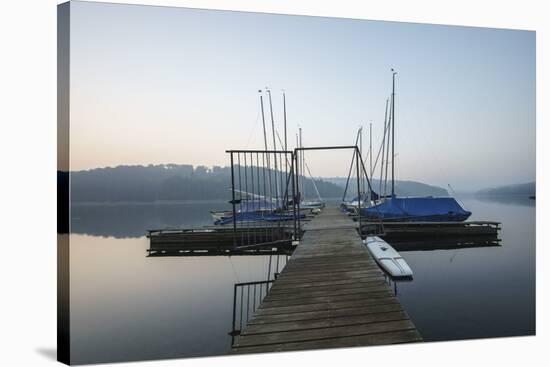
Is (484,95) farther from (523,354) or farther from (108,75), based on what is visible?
(108,75)

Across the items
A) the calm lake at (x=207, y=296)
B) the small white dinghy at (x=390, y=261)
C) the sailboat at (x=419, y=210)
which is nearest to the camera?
the calm lake at (x=207, y=296)

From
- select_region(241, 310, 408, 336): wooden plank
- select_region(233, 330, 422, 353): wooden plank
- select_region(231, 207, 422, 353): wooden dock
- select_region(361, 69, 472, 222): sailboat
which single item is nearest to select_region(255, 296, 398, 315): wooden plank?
select_region(231, 207, 422, 353): wooden dock

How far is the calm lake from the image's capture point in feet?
16.8

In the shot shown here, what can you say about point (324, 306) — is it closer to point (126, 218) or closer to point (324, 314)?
point (324, 314)

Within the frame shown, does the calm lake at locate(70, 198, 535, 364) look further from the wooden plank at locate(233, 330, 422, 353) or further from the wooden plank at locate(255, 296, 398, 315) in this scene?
the wooden plank at locate(233, 330, 422, 353)

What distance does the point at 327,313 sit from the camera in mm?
2936

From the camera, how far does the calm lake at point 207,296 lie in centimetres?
512

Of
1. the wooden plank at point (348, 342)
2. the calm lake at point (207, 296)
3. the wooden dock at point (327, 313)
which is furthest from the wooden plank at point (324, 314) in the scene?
the calm lake at point (207, 296)

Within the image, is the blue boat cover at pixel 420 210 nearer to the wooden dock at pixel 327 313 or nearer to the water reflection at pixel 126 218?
the water reflection at pixel 126 218

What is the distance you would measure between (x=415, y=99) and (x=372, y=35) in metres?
2.25

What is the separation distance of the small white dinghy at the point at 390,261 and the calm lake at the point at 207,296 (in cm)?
38

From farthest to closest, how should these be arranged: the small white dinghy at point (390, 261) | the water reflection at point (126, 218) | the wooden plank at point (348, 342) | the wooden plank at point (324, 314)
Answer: the small white dinghy at point (390, 261) < the water reflection at point (126, 218) < the wooden plank at point (324, 314) < the wooden plank at point (348, 342)

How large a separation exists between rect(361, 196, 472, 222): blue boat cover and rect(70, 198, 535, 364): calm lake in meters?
1.81

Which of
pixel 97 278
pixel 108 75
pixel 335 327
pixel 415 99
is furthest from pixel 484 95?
pixel 97 278
